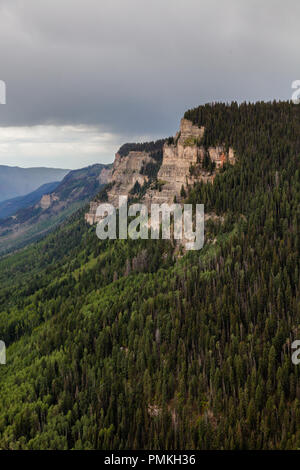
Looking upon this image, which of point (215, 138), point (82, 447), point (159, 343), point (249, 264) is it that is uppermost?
point (215, 138)

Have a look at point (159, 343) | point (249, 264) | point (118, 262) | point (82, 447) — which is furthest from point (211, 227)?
point (82, 447)

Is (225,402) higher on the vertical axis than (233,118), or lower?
lower

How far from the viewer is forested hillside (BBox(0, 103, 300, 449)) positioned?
94.8 metres

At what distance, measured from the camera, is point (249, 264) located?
13225 cm

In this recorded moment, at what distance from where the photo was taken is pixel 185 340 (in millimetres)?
116750

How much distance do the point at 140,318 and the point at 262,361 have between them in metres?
41.8

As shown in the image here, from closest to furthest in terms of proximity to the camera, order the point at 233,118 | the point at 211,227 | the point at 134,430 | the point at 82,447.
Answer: the point at 82,447, the point at 134,430, the point at 211,227, the point at 233,118

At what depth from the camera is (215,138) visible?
616 ft

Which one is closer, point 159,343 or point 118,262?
point 159,343

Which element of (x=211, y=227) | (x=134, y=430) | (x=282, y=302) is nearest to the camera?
(x=134, y=430)

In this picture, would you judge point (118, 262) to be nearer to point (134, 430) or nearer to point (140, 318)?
point (140, 318)

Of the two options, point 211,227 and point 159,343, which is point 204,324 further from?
point 211,227

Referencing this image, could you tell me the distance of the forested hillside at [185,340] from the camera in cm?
9475

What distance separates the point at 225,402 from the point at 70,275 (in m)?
120
